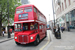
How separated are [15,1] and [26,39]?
13307mm

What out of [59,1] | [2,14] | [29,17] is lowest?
[29,17]

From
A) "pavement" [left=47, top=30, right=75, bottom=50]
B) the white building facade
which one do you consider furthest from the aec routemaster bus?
the white building facade

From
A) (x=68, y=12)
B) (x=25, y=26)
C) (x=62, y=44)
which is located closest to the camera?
(x=62, y=44)

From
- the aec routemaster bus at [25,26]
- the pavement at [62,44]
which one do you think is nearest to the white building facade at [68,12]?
the pavement at [62,44]

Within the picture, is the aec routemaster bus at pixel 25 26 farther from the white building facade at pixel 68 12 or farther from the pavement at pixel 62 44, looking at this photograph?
the white building facade at pixel 68 12

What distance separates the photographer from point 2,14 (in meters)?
16.3

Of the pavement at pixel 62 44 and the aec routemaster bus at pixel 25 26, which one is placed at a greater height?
the aec routemaster bus at pixel 25 26

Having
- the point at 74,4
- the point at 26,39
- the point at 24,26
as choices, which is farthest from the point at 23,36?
the point at 74,4

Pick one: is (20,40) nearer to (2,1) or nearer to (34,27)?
(34,27)

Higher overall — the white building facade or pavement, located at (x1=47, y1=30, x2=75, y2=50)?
the white building facade

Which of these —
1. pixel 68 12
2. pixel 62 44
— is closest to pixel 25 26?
pixel 62 44

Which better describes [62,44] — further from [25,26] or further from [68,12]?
[68,12]

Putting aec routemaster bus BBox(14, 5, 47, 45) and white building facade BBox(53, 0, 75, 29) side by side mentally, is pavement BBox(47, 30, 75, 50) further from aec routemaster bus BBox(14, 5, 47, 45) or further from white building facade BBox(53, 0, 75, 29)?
white building facade BBox(53, 0, 75, 29)

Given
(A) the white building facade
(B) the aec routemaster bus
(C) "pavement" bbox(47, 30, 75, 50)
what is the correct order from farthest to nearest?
1. (A) the white building facade
2. (B) the aec routemaster bus
3. (C) "pavement" bbox(47, 30, 75, 50)
